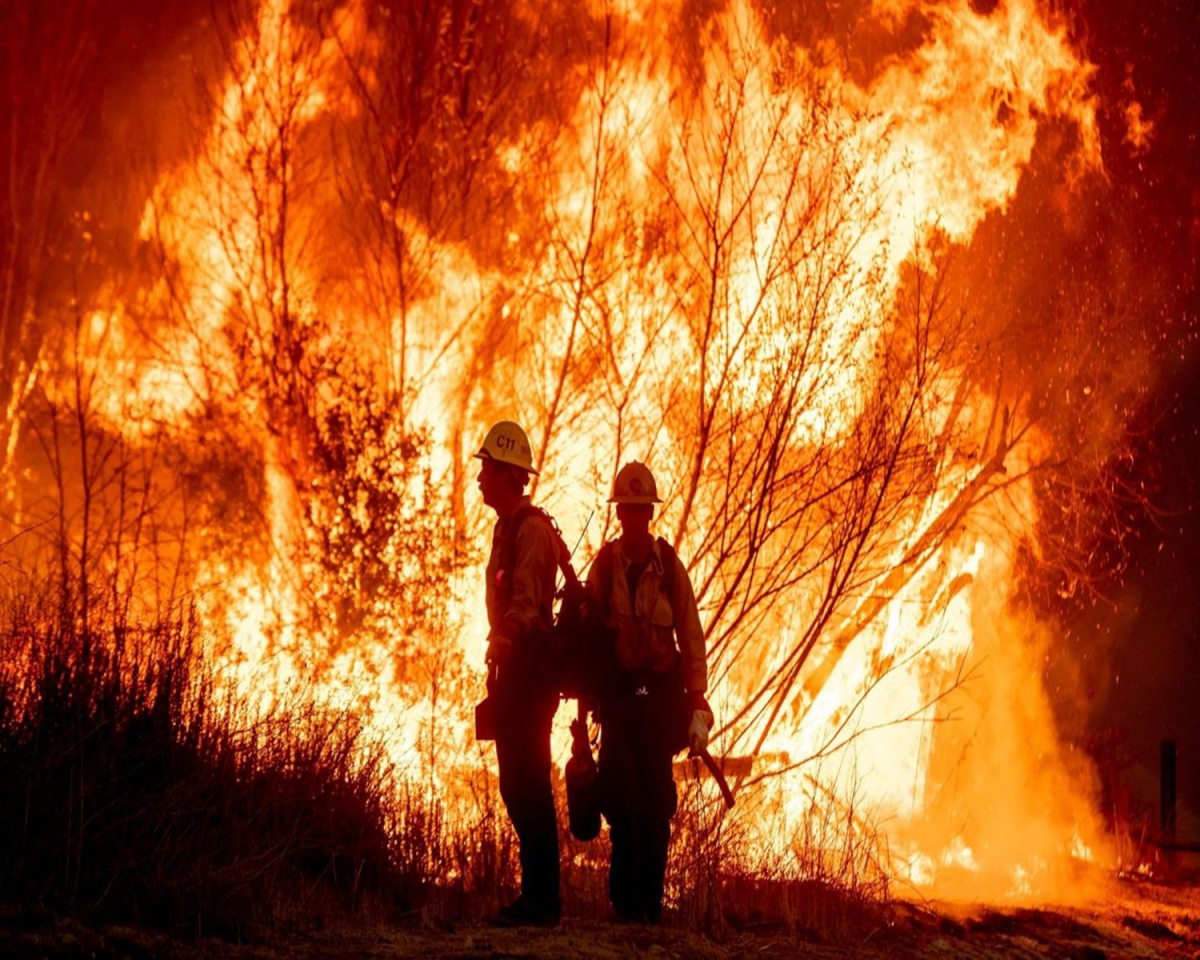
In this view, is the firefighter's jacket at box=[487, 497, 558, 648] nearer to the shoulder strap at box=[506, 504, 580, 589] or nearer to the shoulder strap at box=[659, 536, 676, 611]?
the shoulder strap at box=[506, 504, 580, 589]

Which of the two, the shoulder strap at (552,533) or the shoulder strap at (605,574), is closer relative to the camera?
the shoulder strap at (552,533)

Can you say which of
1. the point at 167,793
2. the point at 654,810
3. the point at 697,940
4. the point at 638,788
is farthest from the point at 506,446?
the point at 697,940

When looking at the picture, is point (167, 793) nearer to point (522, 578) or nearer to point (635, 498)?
point (522, 578)

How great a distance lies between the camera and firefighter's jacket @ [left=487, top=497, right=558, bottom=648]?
659 cm

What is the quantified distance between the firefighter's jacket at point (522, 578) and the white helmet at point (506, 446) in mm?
226

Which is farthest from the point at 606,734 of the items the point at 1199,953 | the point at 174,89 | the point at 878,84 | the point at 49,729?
the point at 174,89

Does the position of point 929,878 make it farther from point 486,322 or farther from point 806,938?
point 486,322

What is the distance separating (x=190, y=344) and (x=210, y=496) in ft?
4.38

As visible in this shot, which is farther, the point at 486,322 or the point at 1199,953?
the point at 486,322

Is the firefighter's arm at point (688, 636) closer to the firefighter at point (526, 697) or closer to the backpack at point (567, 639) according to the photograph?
the backpack at point (567, 639)

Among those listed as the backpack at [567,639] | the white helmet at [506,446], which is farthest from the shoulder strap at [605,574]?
the white helmet at [506,446]

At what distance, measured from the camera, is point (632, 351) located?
1143cm

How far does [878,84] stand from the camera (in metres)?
Answer: 12.0

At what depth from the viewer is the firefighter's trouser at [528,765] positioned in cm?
664
